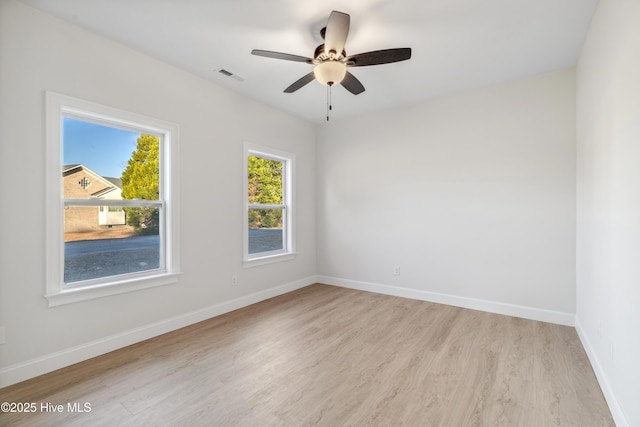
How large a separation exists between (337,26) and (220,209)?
2.47m

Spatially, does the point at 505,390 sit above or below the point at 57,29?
below

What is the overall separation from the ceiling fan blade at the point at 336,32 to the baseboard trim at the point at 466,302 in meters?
3.40

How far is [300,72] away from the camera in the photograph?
3305mm

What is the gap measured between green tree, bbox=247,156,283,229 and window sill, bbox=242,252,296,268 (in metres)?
0.49

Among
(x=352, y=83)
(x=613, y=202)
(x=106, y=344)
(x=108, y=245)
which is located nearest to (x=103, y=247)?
(x=108, y=245)

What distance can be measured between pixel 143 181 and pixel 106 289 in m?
1.13

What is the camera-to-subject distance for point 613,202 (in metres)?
1.90

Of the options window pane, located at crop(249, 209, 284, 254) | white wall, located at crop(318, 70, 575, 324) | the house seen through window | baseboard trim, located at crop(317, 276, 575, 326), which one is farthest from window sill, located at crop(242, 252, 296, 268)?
the house seen through window

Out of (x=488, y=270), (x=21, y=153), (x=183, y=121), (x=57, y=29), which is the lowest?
(x=488, y=270)

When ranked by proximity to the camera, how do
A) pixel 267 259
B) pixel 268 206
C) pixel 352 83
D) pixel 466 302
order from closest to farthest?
pixel 352 83
pixel 466 302
pixel 267 259
pixel 268 206

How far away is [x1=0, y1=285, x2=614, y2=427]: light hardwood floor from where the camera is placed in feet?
5.98

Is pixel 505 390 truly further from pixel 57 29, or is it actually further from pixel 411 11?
pixel 57 29

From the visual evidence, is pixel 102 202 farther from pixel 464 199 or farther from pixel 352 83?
pixel 464 199

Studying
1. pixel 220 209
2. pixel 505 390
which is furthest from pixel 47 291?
pixel 505 390
